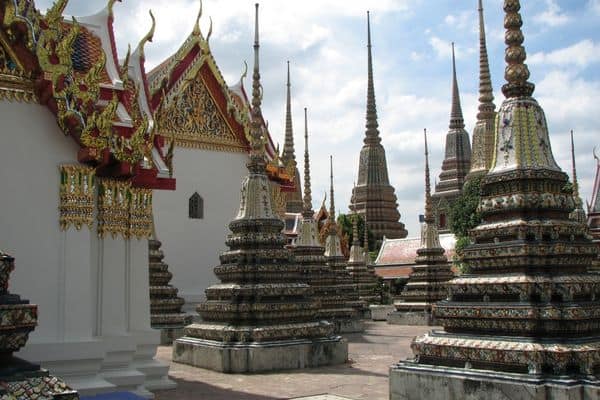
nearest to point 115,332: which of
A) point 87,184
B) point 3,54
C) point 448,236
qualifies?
point 87,184

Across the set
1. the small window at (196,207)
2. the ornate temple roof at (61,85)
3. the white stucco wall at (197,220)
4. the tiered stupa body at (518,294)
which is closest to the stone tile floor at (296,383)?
the tiered stupa body at (518,294)

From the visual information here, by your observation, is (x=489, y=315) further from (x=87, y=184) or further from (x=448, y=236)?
Result: (x=448, y=236)

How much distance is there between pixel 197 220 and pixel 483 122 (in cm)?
3228

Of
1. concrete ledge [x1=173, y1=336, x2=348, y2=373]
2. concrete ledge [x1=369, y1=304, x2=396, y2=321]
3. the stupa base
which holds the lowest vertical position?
concrete ledge [x1=369, y1=304, x2=396, y2=321]

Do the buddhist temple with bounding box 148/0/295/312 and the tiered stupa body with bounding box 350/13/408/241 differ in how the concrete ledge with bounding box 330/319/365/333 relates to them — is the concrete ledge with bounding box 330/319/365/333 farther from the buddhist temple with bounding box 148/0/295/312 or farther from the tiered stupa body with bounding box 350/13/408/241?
the tiered stupa body with bounding box 350/13/408/241

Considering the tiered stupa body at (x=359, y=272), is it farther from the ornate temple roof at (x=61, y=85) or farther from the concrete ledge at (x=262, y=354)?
the ornate temple roof at (x=61, y=85)

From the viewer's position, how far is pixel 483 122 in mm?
47625

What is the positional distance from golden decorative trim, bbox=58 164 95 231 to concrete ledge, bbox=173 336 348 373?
3.78m

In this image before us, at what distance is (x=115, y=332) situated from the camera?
24.5 feet

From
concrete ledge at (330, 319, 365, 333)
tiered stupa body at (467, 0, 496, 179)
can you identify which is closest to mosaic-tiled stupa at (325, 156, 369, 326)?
concrete ledge at (330, 319, 365, 333)

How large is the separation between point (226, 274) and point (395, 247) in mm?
27375

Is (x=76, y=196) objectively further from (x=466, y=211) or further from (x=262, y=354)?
(x=466, y=211)

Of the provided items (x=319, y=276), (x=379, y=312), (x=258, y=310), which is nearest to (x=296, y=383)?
(x=258, y=310)

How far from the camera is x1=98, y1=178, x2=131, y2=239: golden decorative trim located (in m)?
7.48
